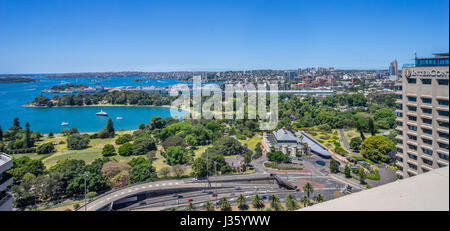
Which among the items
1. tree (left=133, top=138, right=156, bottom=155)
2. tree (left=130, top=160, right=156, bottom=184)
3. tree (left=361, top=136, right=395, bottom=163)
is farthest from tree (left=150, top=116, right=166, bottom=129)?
tree (left=361, top=136, right=395, bottom=163)

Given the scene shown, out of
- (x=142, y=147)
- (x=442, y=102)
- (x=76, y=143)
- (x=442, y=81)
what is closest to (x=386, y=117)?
(x=142, y=147)

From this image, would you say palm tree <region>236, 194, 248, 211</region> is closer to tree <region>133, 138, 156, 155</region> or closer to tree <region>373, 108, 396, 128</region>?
tree <region>133, 138, 156, 155</region>

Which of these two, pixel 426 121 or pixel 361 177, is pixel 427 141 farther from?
pixel 361 177

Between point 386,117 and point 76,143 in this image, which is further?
point 386,117

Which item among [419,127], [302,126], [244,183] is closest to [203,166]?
[244,183]

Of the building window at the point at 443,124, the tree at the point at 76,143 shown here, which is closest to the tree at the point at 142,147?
the tree at the point at 76,143

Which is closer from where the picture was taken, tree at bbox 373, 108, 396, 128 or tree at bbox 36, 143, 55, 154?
tree at bbox 36, 143, 55, 154
